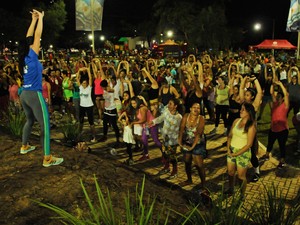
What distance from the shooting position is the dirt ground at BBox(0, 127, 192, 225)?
429 centimetres

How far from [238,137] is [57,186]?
9.52ft

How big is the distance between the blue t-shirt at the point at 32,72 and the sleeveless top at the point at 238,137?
315cm

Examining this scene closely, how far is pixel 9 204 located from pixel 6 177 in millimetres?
917

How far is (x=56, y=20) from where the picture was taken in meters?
39.9

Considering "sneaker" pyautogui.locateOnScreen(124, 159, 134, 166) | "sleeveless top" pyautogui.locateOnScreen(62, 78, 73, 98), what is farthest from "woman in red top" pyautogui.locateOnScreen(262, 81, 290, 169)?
"sleeveless top" pyautogui.locateOnScreen(62, 78, 73, 98)

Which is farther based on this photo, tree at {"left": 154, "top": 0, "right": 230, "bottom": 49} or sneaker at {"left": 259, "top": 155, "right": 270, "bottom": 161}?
tree at {"left": 154, "top": 0, "right": 230, "bottom": 49}

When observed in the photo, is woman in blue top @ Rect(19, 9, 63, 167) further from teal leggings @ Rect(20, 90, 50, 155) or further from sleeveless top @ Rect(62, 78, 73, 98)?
sleeveless top @ Rect(62, 78, 73, 98)

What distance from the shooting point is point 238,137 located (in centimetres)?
554

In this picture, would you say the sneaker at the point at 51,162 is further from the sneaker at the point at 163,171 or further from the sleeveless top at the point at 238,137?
the sleeveless top at the point at 238,137

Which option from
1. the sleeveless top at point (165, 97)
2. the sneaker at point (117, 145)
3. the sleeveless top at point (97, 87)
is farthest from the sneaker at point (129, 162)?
the sleeveless top at point (97, 87)

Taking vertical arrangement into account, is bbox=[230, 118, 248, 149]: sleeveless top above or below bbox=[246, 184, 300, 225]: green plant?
above

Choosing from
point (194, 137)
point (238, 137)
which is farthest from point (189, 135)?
point (238, 137)

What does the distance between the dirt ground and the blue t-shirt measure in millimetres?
1354

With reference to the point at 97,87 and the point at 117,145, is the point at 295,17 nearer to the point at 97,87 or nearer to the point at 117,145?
the point at 97,87
